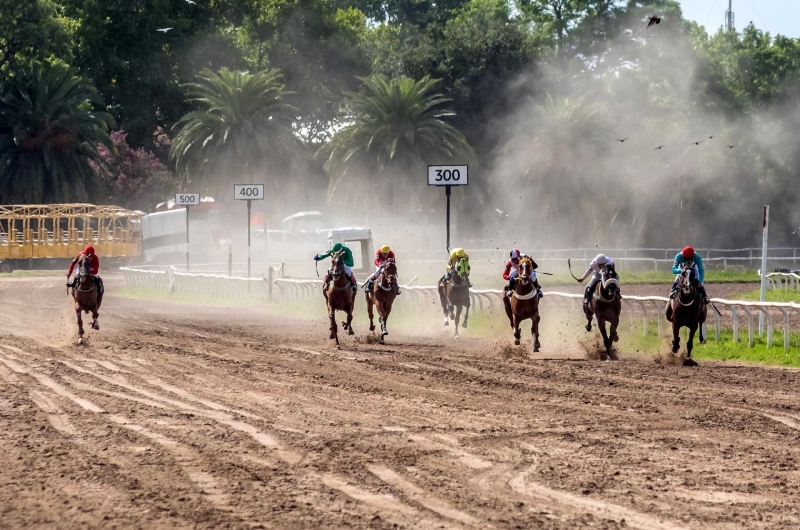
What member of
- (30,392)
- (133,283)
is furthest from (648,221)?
(30,392)

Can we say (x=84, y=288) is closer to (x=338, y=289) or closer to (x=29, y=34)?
(x=338, y=289)

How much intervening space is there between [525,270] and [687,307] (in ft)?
8.80

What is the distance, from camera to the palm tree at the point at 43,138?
65.5m

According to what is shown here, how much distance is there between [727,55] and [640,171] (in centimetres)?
1679

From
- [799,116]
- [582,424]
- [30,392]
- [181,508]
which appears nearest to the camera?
[181,508]

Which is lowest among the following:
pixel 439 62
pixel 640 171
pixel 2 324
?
pixel 2 324

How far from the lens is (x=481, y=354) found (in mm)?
19094

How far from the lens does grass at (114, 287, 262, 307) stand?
3612cm

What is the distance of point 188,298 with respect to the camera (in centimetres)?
3916

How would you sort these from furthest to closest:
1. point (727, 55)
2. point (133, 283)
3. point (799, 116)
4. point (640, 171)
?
point (727, 55) < point (799, 116) < point (640, 171) < point (133, 283)

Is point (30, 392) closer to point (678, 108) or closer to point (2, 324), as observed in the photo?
point (2, 324)

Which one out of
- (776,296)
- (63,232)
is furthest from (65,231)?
(776,296)

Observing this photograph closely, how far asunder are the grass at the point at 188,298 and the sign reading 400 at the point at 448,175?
12626 millimetres

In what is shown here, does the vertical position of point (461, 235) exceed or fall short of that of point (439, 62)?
it falls short
